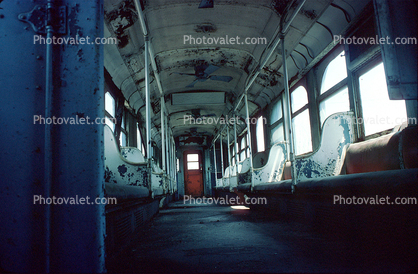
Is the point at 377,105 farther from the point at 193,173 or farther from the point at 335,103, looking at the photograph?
the point at 193,173

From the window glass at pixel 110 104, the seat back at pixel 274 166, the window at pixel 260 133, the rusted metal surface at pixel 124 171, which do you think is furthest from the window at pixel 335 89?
the window glass at pixel 110 104

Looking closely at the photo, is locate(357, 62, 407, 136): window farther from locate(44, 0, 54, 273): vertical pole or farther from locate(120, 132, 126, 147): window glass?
locate(120, 132, 126, 147): window glass

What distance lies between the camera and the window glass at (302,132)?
6.02m

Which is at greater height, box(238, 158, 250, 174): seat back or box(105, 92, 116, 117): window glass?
box(105, 92, 116, 117): window glass

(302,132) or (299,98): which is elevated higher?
(299,98)

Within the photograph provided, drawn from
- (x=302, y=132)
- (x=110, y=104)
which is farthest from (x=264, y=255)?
(x=110, y=104)

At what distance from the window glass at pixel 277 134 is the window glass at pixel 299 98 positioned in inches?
→ 36.9

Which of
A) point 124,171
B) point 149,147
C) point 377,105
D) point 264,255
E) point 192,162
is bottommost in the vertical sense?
point 264,255

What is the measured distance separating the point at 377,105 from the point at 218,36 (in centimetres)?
306

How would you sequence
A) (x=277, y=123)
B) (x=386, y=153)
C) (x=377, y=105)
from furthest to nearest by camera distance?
(x=277, y=123)
(x=377, y=105)
(x=386, y=153)

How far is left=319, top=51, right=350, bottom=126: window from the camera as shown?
4.57 meters

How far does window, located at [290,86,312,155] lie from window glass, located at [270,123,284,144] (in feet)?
2.55

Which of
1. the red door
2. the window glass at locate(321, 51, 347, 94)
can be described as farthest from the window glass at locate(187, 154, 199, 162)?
the window glass at locate(321, 51, 347, 94)

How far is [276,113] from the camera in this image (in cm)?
787
